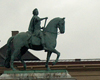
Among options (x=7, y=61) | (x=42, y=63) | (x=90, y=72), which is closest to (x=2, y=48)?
(x=42, y=63)

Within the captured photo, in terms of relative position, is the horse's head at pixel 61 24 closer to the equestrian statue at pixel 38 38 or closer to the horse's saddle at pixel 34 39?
the equestrian statue at pixel 38 38

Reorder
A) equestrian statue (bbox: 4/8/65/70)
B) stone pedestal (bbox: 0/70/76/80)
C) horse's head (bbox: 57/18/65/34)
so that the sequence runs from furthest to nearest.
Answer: horse's head (bbox: 57/18/65/34) < equestrian statue (bbox: 4/8/65/70) < stone pedestal (bbox: 0/70/76/80)

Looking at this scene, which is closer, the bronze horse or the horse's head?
the bronze horse

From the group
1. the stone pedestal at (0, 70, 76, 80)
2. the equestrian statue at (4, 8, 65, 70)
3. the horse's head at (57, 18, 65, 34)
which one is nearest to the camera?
the stone pedestal at (0, 70, 76, 80)

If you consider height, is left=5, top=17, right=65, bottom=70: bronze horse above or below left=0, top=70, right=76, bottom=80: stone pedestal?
above

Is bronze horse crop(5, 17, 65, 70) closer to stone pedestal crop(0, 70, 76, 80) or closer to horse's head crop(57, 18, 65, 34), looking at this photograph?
horse's head crop(57, 18, 65, 34)

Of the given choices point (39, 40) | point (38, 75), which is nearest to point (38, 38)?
point (39, 40)

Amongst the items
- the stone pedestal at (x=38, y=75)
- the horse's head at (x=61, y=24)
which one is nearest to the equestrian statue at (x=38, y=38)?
the horse's head at (x=61, y=24)

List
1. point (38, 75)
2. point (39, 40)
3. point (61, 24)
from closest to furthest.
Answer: point (38, 75) < point (39, 40) < point (61, 24)

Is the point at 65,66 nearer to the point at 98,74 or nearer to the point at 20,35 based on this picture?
the point at 98,74

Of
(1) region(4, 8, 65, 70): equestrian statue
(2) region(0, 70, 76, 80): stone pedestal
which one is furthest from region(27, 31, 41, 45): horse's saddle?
(2) region(0, 70, 76, 80): stone pedestal

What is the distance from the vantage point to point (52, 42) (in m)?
38.6

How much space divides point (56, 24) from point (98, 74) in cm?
2494

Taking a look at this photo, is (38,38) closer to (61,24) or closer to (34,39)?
(34,39)
